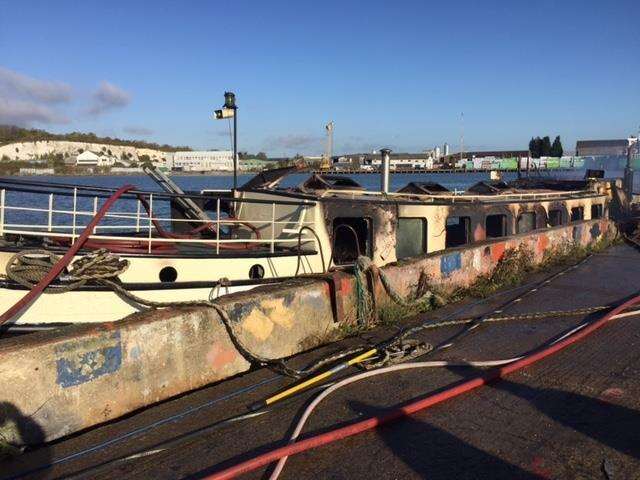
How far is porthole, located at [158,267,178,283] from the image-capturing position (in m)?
7.61

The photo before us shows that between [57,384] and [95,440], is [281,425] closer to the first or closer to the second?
[95,440]

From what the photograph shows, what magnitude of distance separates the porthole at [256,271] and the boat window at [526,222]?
26.6 feet

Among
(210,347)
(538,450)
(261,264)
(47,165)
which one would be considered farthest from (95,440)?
(47,165)

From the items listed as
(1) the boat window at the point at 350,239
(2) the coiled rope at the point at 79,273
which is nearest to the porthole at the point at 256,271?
(1) the boat window at the point at 350,239

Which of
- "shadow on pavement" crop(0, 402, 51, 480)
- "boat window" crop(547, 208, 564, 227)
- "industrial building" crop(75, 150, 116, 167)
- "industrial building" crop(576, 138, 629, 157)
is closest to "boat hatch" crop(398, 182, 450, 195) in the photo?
"boat window" crop(547, 208, 564, 227)

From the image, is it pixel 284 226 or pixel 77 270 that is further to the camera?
pixel 284 226

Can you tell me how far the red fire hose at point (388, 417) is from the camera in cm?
342

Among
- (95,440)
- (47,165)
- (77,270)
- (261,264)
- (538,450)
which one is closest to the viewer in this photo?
(538,450)

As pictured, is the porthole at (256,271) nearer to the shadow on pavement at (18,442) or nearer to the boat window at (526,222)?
the shadow on pavement at (18,442)

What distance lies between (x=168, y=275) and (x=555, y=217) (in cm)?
1208

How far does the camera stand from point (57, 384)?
4.05m

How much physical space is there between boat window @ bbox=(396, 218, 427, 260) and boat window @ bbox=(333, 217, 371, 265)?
2.48 feet

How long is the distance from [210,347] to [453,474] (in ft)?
8.37

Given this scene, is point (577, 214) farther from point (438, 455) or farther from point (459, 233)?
point (438, 455)
